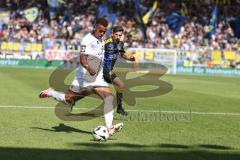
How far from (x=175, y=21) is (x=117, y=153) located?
151 feet

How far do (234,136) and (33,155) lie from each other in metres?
4.85

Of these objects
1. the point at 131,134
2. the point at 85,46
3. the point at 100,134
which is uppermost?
the point at 85,46

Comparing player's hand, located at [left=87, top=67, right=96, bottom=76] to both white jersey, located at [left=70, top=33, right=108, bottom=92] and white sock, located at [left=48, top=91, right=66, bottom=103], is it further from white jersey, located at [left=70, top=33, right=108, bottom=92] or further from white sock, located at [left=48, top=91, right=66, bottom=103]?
white sock, located at [left=48, top=91, right=66, bottom=103]

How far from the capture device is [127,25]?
169 feet

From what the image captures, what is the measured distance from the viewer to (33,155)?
28.2 ft

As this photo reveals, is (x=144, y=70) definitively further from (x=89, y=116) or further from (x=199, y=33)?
(x=89, y=116)

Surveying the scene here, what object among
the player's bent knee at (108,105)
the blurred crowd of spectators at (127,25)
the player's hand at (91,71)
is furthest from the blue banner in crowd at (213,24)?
the player's hand at (91,71)

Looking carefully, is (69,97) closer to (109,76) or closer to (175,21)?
(109,76)

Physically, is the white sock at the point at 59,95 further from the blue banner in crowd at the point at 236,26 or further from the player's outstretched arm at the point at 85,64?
the blue banner in crowd at the point at 236,26

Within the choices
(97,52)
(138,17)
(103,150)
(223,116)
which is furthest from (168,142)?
(138,17)

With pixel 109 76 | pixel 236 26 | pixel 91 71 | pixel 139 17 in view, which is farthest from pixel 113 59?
pixel 236 26

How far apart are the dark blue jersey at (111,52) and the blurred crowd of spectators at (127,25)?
32354 millimetres

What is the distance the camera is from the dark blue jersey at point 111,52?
15.5 metres

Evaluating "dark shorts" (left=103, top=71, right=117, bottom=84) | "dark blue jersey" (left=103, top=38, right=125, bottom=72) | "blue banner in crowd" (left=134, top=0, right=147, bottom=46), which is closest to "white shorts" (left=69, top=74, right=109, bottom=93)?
"dark blue jersey" (left=103, top=38, right=125, bottom=72)
